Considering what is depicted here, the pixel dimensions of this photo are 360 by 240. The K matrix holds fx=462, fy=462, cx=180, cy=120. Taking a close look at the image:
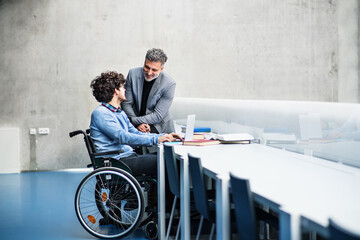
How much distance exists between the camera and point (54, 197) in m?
5.21

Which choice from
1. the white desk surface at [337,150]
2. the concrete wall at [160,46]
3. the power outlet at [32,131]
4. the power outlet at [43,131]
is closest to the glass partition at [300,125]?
the white desk surface at [337,150]

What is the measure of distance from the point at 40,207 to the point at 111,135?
63.3 inches

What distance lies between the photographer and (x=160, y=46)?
7.22 metres

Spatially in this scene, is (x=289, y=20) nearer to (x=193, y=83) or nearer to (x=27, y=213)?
(x=193, y=83)

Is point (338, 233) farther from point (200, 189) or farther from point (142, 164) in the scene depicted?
point (142, 164)

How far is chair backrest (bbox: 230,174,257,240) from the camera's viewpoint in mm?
1765

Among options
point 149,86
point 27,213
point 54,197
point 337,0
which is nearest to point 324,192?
point 149,86

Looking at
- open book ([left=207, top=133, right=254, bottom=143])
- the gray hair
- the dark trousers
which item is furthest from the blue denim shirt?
the gray hair

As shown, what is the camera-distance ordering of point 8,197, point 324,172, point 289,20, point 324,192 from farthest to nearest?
point 289,20 → point 8,197 → point 324,172 → point 324,192

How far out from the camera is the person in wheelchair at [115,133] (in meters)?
3.56

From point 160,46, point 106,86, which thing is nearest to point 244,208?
point 106,86

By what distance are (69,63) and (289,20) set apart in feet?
11.8

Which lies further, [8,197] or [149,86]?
[8,197]

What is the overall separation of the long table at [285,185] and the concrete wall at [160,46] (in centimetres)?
405
